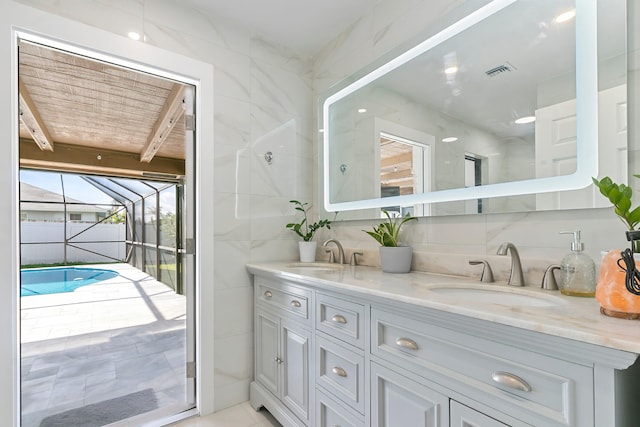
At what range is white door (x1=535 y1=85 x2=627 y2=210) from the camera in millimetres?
1013

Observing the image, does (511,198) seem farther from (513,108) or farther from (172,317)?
(172,317)

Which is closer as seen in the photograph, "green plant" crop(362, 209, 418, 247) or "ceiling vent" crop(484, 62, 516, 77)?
"ceiling vent" crop(484, 62, 516, 77)

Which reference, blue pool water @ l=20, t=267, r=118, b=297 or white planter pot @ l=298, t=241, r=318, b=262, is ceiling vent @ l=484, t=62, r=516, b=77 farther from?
blue pool water @ l=20, t=267, r=118, b=297

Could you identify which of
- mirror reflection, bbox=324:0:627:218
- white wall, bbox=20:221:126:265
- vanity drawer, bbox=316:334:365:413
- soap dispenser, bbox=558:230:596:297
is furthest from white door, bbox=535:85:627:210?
white wall, bbox=20:221:126:265

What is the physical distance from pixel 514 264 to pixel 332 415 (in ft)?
3.39

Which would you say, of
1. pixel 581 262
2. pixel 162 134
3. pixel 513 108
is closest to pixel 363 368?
pixel 581 262

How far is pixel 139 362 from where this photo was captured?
2.62m

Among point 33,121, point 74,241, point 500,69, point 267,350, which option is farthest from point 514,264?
point 74,241

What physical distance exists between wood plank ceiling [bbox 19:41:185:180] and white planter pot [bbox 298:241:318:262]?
1.38 m

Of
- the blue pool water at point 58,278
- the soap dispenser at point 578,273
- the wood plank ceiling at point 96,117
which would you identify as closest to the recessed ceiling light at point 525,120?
the soap dispenser at point 578,273

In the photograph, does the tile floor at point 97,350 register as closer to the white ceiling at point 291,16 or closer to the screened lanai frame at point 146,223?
the screened lanai frame at point 146,223

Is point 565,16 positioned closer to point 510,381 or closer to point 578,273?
point 578,273

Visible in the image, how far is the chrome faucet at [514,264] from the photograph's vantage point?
1187mm

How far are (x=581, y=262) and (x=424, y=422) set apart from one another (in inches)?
28.6
